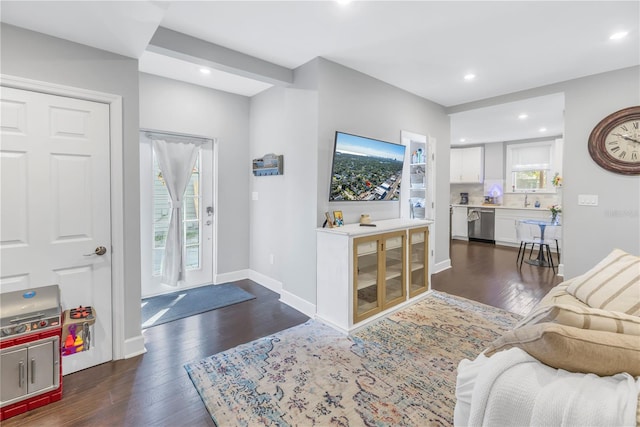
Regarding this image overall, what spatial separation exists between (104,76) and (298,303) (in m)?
2.68

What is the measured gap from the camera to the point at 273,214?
4031 millimetres

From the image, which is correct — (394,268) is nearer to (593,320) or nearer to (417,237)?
(417,237)

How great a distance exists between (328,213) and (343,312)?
39.5 inches

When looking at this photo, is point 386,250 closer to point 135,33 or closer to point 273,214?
point 273,214

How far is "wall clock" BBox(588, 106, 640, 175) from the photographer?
3.30m

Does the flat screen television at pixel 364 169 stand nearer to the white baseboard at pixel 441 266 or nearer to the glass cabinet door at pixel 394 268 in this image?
the glass cabinet door at pixel 394 268

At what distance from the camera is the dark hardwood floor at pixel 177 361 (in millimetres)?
1782

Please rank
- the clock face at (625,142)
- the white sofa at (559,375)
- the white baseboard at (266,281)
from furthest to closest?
1. the white baseboard at (266,281)
2. the clock face at (625,142)
3. the white sofa at (559,375)

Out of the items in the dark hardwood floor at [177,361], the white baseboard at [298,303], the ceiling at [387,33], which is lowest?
the dark hardwood floor at [177,361]

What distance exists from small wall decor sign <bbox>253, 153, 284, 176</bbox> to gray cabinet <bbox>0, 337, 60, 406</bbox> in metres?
2.58

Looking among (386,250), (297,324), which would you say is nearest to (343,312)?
(297,324)

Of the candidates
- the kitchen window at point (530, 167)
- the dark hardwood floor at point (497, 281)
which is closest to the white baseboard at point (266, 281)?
the dark hardwood floor at point (497, 281)

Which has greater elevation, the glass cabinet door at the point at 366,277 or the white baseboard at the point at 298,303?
the glass cabinet door at the point at 366,277

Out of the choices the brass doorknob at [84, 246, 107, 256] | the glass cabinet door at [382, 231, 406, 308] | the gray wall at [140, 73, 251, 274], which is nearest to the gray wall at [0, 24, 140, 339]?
the brass doorknob at [84, 246, 107, 256]
